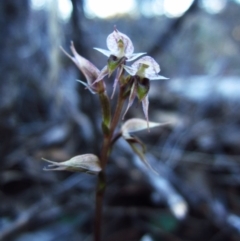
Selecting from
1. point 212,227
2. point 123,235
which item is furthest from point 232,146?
point 123,235

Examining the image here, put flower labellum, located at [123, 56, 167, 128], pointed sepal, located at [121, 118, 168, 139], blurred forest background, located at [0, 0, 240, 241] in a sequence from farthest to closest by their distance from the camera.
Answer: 1. blurred forest background, located at [0, 0, 240, 241]
2. pointed sepal, located at [121, 118, 168, 139]
3. flower labellum, located at [123, 56, 167, 128]

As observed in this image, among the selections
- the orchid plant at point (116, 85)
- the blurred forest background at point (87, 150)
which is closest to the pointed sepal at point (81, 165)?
the orchid plant at point (116, 85)

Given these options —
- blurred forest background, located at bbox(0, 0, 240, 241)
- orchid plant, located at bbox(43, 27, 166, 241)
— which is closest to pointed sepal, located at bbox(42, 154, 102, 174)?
orchid plant, located at bbox(43, 27, 166, 241)

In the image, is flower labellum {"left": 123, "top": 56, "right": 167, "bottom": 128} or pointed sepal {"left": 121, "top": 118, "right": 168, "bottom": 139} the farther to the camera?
pointed sepal {"left": 121, "top": 118, "right": 168, "bottom": 139}

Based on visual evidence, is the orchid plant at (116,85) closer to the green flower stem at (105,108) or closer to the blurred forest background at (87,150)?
the green flower stem at (105,108)

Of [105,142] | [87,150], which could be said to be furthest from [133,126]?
[87,150]

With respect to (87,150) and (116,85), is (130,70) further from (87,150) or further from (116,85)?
(87,150)

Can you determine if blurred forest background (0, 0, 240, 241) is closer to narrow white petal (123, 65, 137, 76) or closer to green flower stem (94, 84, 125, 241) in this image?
green flower stem (94, 84, 125, 241)

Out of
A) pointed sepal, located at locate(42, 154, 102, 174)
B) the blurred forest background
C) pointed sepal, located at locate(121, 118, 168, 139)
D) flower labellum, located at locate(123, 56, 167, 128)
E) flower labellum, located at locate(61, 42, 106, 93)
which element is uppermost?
flower labellum, located at locate(123, 56, 167, 128)
